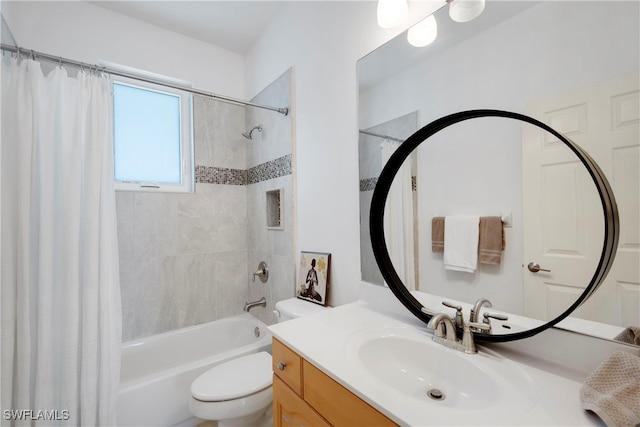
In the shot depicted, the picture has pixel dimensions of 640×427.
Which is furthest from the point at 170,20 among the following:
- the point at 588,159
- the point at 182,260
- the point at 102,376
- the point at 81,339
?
the point at 588,159

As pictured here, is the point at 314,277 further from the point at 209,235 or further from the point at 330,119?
the point at 209,235

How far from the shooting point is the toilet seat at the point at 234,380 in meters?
1.28

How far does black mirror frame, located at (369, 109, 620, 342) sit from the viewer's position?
2.09 ft

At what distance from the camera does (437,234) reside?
1014 mm

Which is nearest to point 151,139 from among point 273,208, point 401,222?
point 273,208

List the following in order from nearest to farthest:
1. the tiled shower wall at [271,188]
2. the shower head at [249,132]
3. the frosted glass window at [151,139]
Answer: the tiled shower wall at [271,188] < the frosted glass window at [151,139] < the shower head at [249,132]

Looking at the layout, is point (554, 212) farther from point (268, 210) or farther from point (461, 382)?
point (268, 210)

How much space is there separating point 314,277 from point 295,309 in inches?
8.3

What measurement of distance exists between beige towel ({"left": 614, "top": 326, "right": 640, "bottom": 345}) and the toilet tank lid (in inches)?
44.0

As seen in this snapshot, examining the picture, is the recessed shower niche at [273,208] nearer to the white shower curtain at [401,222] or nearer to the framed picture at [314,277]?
the framed picture at [314,277]

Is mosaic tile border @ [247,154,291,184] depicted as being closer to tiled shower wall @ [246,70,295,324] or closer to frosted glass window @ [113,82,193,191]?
tiled shower wall @ [246,70,295,324]

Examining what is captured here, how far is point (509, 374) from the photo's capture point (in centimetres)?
69

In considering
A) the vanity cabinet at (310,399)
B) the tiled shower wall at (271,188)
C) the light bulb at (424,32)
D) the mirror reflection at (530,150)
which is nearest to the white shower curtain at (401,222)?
the mirror reflection at (530,150)

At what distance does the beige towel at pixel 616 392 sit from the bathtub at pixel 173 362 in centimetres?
157
